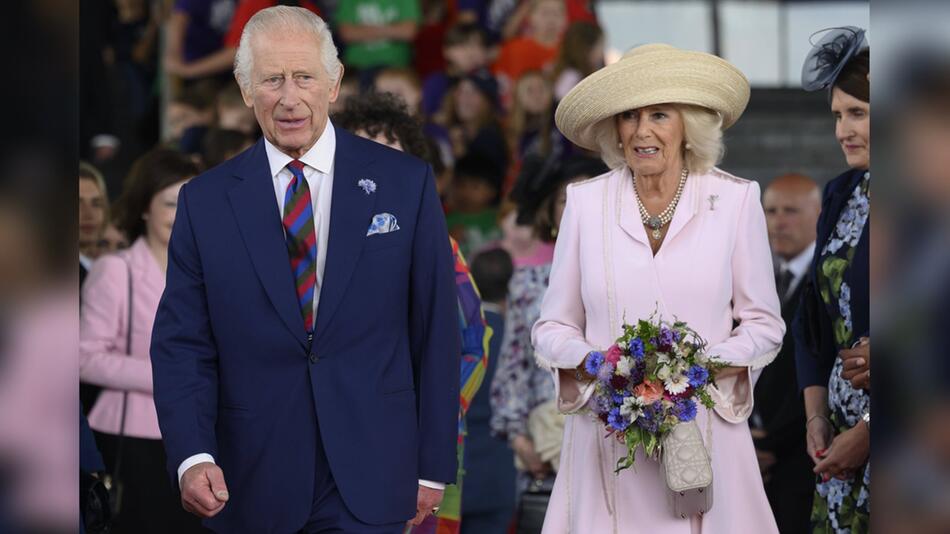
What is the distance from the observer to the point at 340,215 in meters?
4.65

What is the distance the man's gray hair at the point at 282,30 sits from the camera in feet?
15.6

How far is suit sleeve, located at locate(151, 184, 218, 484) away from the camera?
178 inches

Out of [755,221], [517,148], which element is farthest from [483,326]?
[517,148]

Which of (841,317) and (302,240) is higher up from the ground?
(302,240)

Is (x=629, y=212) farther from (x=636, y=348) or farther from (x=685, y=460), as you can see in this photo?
(x=685, y=460)

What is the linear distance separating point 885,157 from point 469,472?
531cm

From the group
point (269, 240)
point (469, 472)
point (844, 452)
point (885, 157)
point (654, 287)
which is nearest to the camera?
point (885, 157)

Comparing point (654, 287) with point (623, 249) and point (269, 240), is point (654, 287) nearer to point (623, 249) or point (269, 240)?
point (623, 249)

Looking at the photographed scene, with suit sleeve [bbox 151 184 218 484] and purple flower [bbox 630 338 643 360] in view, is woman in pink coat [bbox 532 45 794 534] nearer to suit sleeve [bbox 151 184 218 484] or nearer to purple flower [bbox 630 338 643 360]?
purple flower [bbox 630 338 643 360]

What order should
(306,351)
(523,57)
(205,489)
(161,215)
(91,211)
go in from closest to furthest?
(205,489) < (306,351) < (161,215) < (91,211) < (523,57)

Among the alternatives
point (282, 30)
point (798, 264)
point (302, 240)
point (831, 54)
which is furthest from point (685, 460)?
point (798, 264)

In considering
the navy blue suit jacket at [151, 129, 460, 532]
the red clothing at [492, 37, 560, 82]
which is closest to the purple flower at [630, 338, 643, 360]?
the navy blue suit jacket at [151, 129, 460, 532]

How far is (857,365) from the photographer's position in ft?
18.4

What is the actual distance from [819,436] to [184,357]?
8.45 ft
